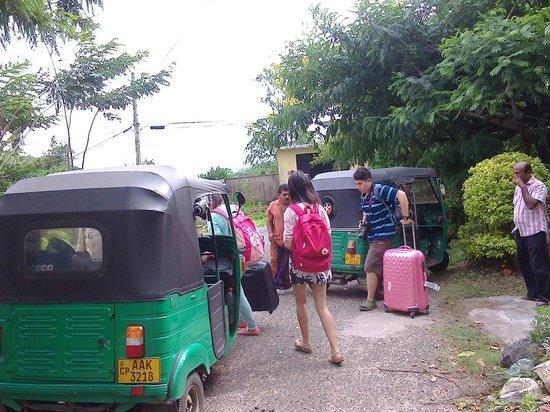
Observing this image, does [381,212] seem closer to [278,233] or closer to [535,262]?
[278,233]

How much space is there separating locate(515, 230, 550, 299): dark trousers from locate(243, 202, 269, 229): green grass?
1474 cm

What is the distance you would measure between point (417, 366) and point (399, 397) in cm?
64

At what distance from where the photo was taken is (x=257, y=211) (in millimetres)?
25359

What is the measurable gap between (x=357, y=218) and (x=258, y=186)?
20670 millimetres

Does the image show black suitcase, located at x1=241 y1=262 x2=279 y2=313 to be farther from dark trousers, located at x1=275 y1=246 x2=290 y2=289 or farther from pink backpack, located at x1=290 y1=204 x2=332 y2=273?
A: dark trousers, located at x1=275 y1=246 x2=290 y2=289

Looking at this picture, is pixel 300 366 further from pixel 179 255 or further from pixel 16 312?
pixel 16 312

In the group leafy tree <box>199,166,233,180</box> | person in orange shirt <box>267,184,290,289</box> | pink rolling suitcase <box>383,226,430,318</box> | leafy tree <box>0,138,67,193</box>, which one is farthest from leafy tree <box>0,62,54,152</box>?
leafy tree <box>199,166,233,180</box>

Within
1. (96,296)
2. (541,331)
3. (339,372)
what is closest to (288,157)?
(339,372)

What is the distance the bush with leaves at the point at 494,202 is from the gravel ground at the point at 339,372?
7.38ft

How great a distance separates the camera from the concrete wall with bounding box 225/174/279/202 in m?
27.7

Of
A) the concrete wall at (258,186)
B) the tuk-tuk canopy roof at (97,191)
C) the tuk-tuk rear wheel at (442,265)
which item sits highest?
the concrete wall at (258,186)

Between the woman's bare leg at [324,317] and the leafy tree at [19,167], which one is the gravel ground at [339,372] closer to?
the woman's bare leg at [324,317]

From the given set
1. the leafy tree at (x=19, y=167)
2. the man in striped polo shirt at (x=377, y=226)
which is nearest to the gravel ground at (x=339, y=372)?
the man in striped polo shirt at (x=377, y=226)

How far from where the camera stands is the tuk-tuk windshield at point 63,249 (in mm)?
3432
